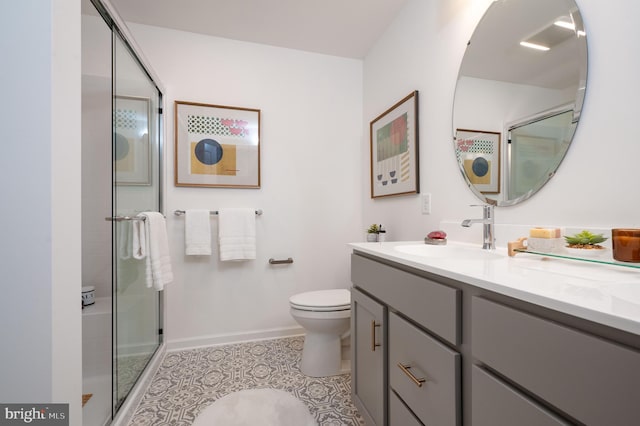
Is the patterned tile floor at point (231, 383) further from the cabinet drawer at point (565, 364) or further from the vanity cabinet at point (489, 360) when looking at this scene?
the cabinet drawer at point (565, 364)

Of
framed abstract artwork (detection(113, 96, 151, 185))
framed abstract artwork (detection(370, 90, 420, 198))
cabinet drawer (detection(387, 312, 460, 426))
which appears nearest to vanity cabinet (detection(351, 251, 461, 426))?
cabinet drawer (detection(387, 312, 460, 426))

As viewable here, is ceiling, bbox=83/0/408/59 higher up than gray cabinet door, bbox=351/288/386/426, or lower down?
higher up

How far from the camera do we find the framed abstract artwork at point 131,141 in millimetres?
1416

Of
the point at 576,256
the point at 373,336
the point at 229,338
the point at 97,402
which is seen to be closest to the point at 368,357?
the point at 373,336

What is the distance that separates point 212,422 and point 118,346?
59cm

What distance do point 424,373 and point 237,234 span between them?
1.60 m

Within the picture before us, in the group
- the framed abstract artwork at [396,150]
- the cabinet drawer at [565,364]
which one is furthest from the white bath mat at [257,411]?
the framed abstract artwork at [396,150]

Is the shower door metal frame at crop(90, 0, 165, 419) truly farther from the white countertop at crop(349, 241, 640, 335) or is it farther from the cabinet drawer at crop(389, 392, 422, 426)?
the white countertop at crop(349, 241, 640, 335)

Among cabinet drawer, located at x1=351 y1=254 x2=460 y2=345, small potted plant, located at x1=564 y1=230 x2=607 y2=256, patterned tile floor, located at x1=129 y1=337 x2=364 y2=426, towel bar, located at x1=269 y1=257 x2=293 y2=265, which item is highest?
small potted plant, located at x1=564 y1=230 x2=607 y2=256

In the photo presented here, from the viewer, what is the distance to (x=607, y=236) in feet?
2.72

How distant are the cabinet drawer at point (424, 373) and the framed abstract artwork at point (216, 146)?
1.61 m

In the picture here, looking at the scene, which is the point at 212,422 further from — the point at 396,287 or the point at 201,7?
the point at 201,7

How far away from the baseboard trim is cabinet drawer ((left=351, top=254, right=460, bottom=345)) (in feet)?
4.39

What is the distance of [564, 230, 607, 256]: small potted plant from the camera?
809mm
